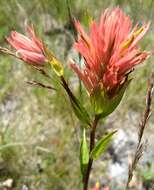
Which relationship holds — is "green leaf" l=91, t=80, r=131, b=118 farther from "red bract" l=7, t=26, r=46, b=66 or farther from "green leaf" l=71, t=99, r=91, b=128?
"red bract" l=7, t=26, r=46, b=66

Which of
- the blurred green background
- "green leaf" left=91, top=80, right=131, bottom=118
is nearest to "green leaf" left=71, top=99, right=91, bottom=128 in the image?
"green leaf" left=91, top=80, right=131, bottom=118

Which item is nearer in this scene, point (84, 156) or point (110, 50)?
point (110, 50)

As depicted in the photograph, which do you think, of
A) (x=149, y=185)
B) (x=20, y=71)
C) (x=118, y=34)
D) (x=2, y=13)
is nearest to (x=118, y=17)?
(x=118, y=34)

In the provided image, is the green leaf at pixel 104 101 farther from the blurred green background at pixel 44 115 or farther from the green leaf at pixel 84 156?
the blurred green background at pixel 44 115

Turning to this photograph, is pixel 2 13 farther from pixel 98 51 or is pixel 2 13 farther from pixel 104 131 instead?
pixel 98 51

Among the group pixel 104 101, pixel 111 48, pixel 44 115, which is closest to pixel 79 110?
pixel 104 101

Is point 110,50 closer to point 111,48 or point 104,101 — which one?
point 111,48


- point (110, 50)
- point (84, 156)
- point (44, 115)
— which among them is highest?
point (44, 115)
